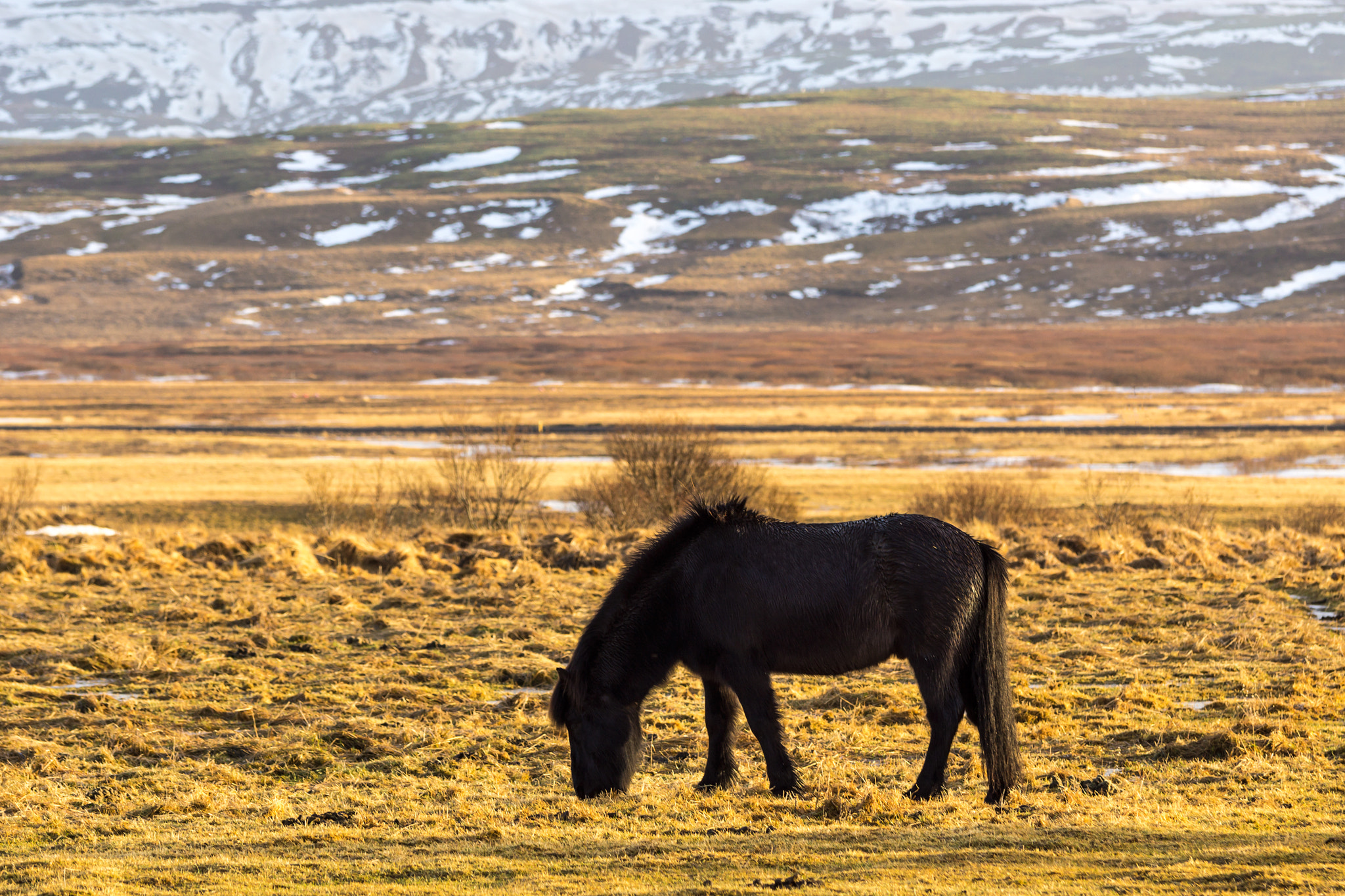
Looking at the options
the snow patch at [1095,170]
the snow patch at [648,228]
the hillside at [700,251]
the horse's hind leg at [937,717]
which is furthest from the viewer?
the snow patch at [1095,170]

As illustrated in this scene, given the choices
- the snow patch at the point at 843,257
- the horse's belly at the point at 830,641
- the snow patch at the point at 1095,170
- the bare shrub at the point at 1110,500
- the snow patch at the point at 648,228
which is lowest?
the snow patch at the point at 843,257

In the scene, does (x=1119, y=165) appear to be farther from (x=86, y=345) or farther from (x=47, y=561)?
(x=47, y=561)

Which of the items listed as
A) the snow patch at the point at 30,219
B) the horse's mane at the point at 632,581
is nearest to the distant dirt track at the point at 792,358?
the snow patch at the point at 30,219

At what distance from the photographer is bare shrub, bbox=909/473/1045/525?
29.8 m

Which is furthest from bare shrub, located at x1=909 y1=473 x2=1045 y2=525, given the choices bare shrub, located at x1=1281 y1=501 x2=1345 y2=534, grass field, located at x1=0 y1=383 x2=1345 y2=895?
bare shrub, located at x1=1281 y1=501 x2=1345 y2=534

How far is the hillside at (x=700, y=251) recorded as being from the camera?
430ft

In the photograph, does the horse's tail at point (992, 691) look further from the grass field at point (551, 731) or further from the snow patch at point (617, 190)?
the snow patch at point (617, 190)

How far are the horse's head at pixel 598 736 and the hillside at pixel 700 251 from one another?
11054 cm

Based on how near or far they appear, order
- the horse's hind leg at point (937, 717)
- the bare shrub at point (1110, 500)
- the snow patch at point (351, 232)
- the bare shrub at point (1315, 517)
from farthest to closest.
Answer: the snow patch at point (351, 232)
the bare shrub at point (1315, 517)
the bare shrub at point (1110, 500)
the horse's hind leg at point (937, 717)

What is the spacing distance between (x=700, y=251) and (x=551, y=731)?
152m

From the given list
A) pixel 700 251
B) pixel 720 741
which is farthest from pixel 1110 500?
pixel 700 251

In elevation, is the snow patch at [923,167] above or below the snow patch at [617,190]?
above

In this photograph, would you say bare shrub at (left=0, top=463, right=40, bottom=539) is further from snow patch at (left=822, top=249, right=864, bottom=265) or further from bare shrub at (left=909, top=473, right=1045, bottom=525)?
snow patch at (left=822, top=249, right=864, bottom=265)

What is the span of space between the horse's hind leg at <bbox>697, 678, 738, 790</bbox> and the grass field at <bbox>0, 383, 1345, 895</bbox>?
156mm
